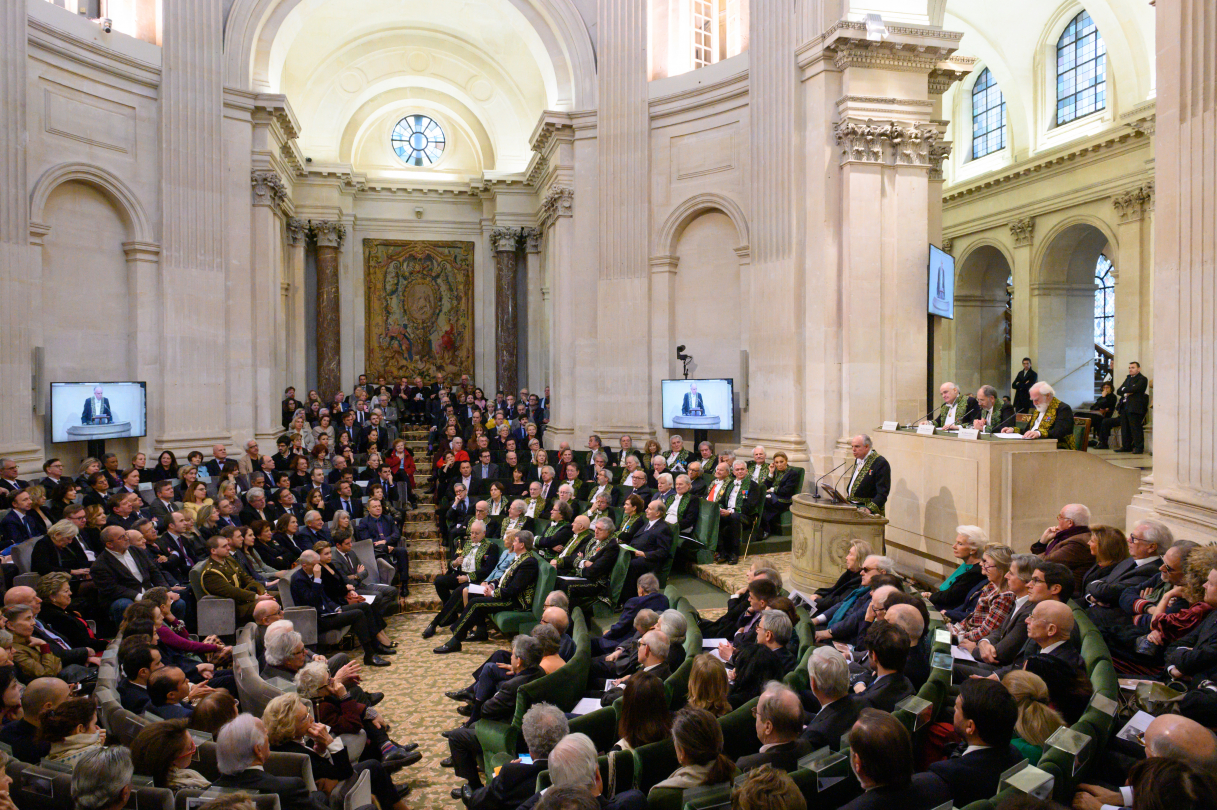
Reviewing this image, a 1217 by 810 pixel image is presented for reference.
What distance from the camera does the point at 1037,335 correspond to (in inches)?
716

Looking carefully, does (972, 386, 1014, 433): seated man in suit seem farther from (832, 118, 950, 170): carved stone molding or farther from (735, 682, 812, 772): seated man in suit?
(735, 682, 812, 772): seated man in suit

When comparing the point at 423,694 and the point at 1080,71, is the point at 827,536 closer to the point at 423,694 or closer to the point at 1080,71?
the point at 423,694

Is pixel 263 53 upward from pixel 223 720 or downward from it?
upward

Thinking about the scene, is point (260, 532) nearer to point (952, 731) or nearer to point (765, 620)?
point (765, 620)

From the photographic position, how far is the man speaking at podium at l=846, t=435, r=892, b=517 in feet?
26.5

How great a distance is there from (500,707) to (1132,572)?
4.01 m

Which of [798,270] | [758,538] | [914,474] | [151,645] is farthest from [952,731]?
[798,270]

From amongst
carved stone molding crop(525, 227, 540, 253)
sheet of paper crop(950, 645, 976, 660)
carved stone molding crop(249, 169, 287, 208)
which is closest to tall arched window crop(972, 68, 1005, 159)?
carved stone molding crop(525, 227, 540, 253)

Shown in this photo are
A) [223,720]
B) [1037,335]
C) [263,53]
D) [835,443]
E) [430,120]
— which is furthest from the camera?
[430,120]

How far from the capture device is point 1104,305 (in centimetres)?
1912

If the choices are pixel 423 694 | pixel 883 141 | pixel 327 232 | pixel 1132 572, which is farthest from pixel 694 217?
pixel 1132 572

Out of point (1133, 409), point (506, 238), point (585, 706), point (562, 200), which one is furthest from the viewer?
point (506, 238)

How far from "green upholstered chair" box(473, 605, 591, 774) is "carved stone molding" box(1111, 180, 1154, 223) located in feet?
48.2

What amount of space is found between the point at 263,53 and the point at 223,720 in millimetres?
14642
